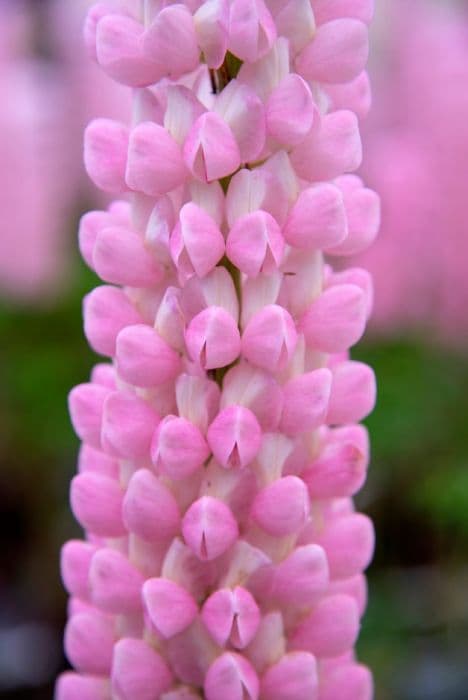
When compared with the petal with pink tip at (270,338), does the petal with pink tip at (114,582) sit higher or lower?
lower

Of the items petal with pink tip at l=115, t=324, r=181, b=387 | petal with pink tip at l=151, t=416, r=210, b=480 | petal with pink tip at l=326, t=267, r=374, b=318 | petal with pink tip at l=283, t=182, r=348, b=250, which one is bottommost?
petal with pink tip at l=151, t=416, r=210, b=480

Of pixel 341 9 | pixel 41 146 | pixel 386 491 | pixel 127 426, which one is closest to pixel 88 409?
pixel 127 426

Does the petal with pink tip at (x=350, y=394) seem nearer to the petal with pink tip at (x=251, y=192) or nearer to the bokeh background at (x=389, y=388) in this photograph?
the petal with pink tip at (x=251, y=192)

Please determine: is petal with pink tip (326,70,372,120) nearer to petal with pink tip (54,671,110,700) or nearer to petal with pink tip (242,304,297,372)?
petal with pink tip (242,304,297,372)

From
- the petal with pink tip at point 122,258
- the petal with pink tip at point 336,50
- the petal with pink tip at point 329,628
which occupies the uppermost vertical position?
the petal with pink tip at point 336,50

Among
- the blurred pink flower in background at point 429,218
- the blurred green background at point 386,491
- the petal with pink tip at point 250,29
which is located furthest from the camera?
the blurred pink flower in background at point 429,218

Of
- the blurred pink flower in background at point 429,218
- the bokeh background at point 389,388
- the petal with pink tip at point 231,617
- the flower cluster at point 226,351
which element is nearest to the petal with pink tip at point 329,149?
the flower cluster at point 226,351

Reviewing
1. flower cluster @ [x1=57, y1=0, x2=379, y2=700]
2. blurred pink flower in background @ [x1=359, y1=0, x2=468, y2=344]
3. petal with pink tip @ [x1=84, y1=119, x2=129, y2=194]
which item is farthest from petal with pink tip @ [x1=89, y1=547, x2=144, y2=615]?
blurred pink flower in background @ [x1=359, y1=0, x2=468, y2=344]

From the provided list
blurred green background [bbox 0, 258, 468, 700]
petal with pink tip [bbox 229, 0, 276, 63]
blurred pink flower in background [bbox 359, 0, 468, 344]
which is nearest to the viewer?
petal with pink tip [bbox 229, 0, 276, 63]
